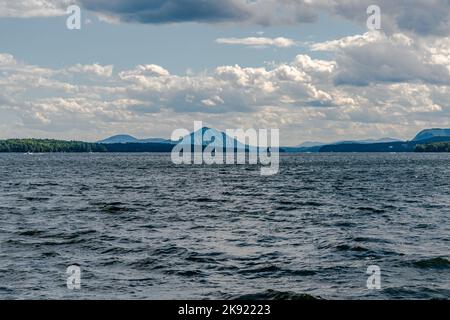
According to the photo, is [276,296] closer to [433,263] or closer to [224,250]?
[224,250]

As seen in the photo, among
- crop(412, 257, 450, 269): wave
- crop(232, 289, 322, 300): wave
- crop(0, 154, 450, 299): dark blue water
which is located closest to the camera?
crop(232, 289, 322, 300): wave

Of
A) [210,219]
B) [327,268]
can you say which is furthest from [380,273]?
[210,219]

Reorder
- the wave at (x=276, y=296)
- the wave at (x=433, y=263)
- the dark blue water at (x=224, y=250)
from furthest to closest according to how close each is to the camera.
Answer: the wave at (x=433, y=263)
the dark blue water at (x=224, y=250)
the wave at (x=276, y=296)

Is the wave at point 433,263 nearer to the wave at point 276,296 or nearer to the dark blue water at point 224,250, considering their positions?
the dark blue water at point 224,250

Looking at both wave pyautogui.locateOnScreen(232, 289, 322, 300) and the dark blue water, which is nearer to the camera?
wave pyautogui.locateOnScreen(232, 289, 322, 300)

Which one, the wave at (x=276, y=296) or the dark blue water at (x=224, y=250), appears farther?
the dark blue water at (x=224, y=250)

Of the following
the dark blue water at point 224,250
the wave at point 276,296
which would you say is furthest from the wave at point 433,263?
the wave at point 276,296

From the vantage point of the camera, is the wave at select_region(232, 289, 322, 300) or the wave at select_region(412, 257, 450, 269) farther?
the wave at select_region(412, 257, 450, 269)

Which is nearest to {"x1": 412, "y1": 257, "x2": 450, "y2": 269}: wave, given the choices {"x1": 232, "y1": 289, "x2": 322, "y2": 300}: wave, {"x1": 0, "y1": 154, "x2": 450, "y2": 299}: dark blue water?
{"x1": 0, "y1": 154, "x2": 450, "y2": 299}: dark blue water

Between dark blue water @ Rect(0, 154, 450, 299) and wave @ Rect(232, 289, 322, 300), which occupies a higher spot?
dark blue water @ Rect(0, 154, 450, 299)

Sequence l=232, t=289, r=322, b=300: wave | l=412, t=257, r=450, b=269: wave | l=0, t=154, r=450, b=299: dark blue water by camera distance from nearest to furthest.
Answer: l=232, t=289, r=322, b=300: wave → l=0, t=154, r=450, b=299: dark blue water → l=412, t=257, r=450, b=269: wave

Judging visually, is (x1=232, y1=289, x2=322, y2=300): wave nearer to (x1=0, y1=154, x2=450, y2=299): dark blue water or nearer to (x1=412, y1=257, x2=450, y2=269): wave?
(x1=0, y1=154, x2=450, y2=299): dark blue water

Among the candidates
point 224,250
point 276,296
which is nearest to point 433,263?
point 276,296

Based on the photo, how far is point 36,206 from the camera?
58.3m
